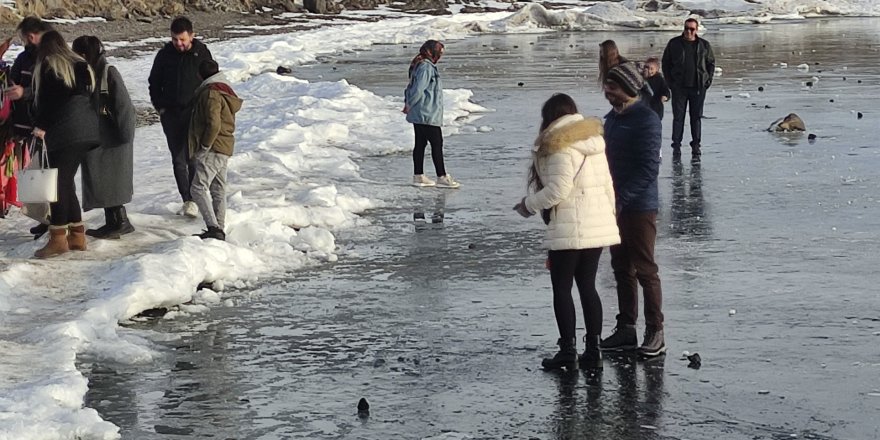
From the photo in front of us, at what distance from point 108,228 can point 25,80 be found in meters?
1.36

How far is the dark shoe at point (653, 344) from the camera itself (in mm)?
8094

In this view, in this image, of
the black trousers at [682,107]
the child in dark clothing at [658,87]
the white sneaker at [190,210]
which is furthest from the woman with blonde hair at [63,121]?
the black trousers at [682,107]

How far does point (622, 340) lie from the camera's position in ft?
27.2

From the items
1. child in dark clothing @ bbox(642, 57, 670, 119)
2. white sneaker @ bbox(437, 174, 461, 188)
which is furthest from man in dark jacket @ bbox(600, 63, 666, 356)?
child in dark clothing @ bbox(642, 57, 670, 119)

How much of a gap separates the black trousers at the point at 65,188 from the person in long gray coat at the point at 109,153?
477 millimetres

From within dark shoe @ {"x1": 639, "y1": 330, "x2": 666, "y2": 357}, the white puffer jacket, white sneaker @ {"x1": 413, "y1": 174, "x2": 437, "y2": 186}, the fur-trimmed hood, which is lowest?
white sneaker @ {"x1": 413, "y1": 174, "x2": 437, "y2": 186}

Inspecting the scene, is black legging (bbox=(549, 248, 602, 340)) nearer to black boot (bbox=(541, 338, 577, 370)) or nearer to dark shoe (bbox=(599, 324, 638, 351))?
black boot (bbox=(541, 338, 577, 370))

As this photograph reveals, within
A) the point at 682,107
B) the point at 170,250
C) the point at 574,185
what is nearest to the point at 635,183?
the point at 574,185

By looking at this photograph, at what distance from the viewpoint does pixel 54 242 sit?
34.9 ft

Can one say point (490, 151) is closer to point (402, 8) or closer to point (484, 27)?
point (484, 27)

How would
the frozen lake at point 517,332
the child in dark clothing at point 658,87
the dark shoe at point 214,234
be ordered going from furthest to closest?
the child in dark clothing at point 658,87 → the dark shoe at point 214,234 → the frozen lake at point 517,332

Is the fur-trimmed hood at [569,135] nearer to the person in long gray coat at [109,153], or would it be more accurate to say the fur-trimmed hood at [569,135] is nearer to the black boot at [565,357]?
the black boot at [565,357]

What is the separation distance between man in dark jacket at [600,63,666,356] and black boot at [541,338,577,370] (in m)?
0.51

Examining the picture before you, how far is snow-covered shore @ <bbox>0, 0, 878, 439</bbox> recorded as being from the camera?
758 cm
